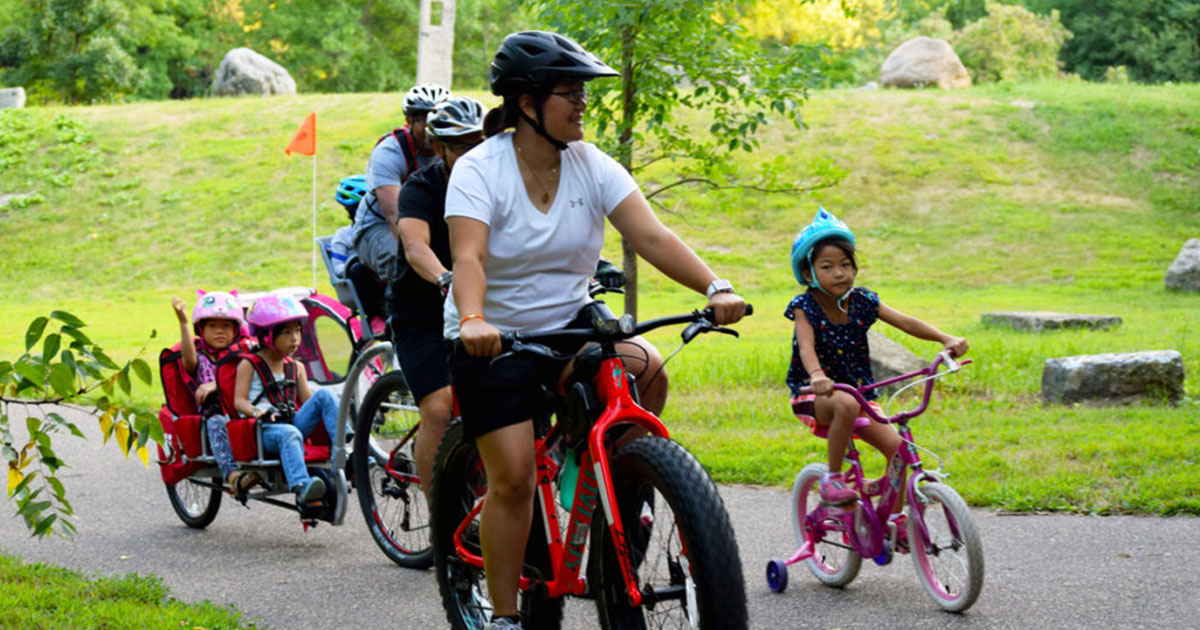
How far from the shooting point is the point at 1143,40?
5153 centimetres

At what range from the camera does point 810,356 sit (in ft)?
18.2

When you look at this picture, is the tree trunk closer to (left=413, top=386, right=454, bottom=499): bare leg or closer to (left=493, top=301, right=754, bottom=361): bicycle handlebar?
(left=413, top=386, right=454, bottom=499): bare leg

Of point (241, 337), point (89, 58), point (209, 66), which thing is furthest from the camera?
point (209, 66)

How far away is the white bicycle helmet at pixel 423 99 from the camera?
6.41m

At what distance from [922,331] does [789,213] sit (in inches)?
952

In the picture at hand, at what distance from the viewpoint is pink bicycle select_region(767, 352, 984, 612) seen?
5.24 meters

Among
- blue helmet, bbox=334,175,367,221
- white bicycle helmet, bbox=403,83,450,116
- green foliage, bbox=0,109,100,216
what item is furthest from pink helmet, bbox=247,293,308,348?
green foliage, bbox=0,109,100,216

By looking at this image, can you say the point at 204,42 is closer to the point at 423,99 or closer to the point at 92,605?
the point at 423,99

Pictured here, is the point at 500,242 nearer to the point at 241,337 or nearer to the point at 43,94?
the point at 241,337

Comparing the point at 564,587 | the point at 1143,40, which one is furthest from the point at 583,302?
the point at 1143,40

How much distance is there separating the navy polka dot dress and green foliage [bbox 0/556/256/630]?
2.41 metres

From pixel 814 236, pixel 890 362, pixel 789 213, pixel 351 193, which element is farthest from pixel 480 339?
pixel 789 213

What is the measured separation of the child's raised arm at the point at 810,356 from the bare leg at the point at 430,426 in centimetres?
141

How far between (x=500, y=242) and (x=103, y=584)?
2.83m
